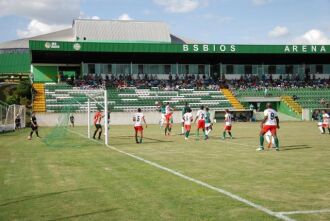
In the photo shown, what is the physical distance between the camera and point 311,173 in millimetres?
11828

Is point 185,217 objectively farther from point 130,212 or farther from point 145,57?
point 145,57

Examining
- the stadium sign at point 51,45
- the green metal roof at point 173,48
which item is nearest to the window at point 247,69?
the green metal roof at point 173,48

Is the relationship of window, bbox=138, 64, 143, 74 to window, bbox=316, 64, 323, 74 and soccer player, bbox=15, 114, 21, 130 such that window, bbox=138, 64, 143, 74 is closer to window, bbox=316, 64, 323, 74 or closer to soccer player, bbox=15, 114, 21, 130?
soccer player, bbox=15, 114, 21, 130

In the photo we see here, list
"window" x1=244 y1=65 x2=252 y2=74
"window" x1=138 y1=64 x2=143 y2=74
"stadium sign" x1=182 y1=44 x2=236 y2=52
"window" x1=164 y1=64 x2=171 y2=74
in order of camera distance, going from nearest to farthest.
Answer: "stadium sign" x1=182 y1=44 x2=236 y2=52 → "window" x1=138 y1=64 x2=143 y2=74 → "window" x1=164 y1=64 x2=171 y2=74 → "window" x1=244 y1=65 x2=252 y2=74

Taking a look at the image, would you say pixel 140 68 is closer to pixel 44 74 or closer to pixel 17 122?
pixel 44 74

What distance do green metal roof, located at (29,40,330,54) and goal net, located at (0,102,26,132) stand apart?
12550 millimetres

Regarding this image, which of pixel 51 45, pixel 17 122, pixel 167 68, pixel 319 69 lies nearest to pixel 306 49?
pixel 319 69

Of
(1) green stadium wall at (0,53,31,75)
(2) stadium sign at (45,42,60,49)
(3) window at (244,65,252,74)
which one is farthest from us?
(1) green stadium wall at (0,53,31,75)

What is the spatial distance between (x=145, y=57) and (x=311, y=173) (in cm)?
Result: 5417

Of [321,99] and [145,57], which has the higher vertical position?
[145,57]

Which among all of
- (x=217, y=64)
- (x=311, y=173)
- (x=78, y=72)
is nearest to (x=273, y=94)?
(x=217, y=64)

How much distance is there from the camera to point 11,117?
41156mm

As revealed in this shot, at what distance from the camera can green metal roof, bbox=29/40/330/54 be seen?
55.9 m

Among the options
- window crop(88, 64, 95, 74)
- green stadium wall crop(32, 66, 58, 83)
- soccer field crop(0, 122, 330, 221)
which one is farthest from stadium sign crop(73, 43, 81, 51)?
soccer field crop(0, 122, 330, 221)
